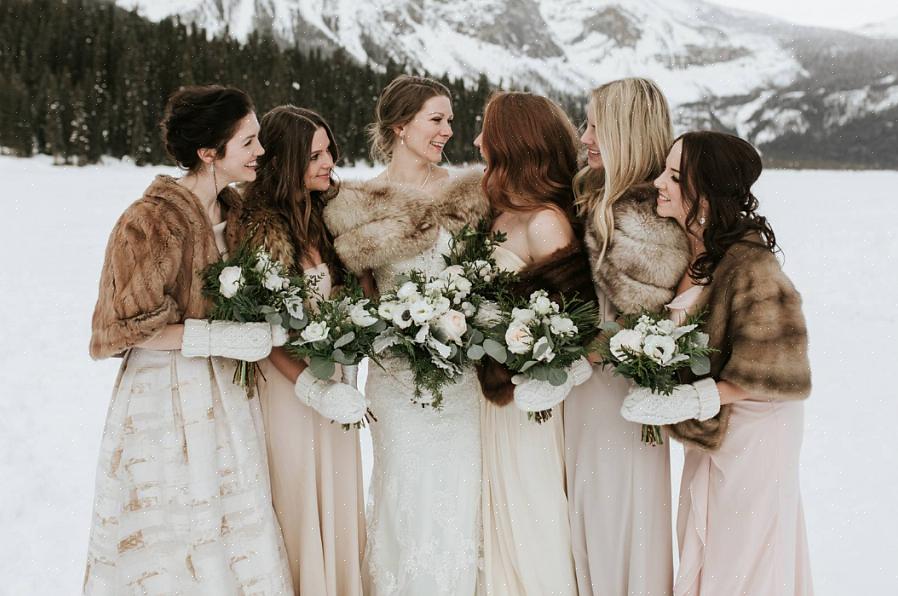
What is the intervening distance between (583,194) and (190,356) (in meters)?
1.92

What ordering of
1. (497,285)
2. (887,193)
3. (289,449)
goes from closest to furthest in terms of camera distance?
(497,285) → (289,449) → (887,193)

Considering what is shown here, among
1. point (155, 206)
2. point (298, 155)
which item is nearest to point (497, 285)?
point (298, 155)

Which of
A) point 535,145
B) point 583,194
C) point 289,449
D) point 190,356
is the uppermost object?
point 535,145

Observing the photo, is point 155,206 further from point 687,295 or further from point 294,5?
point 294,5

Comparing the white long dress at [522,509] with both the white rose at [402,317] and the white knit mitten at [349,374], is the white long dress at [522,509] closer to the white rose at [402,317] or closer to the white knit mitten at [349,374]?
the white rose at [402,317]

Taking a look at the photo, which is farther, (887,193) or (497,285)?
(887,193)

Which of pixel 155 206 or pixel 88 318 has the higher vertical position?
pixel 155 206

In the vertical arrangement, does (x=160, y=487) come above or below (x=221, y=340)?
below

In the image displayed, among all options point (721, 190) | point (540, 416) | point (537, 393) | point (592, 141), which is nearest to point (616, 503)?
point (540, 416)

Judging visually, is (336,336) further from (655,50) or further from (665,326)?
(655,50)

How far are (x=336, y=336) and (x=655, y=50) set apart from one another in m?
86.4

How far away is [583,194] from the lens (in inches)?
143

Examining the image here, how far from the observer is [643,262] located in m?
3.32

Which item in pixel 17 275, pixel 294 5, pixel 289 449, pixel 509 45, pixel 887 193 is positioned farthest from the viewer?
pixel 509 45
